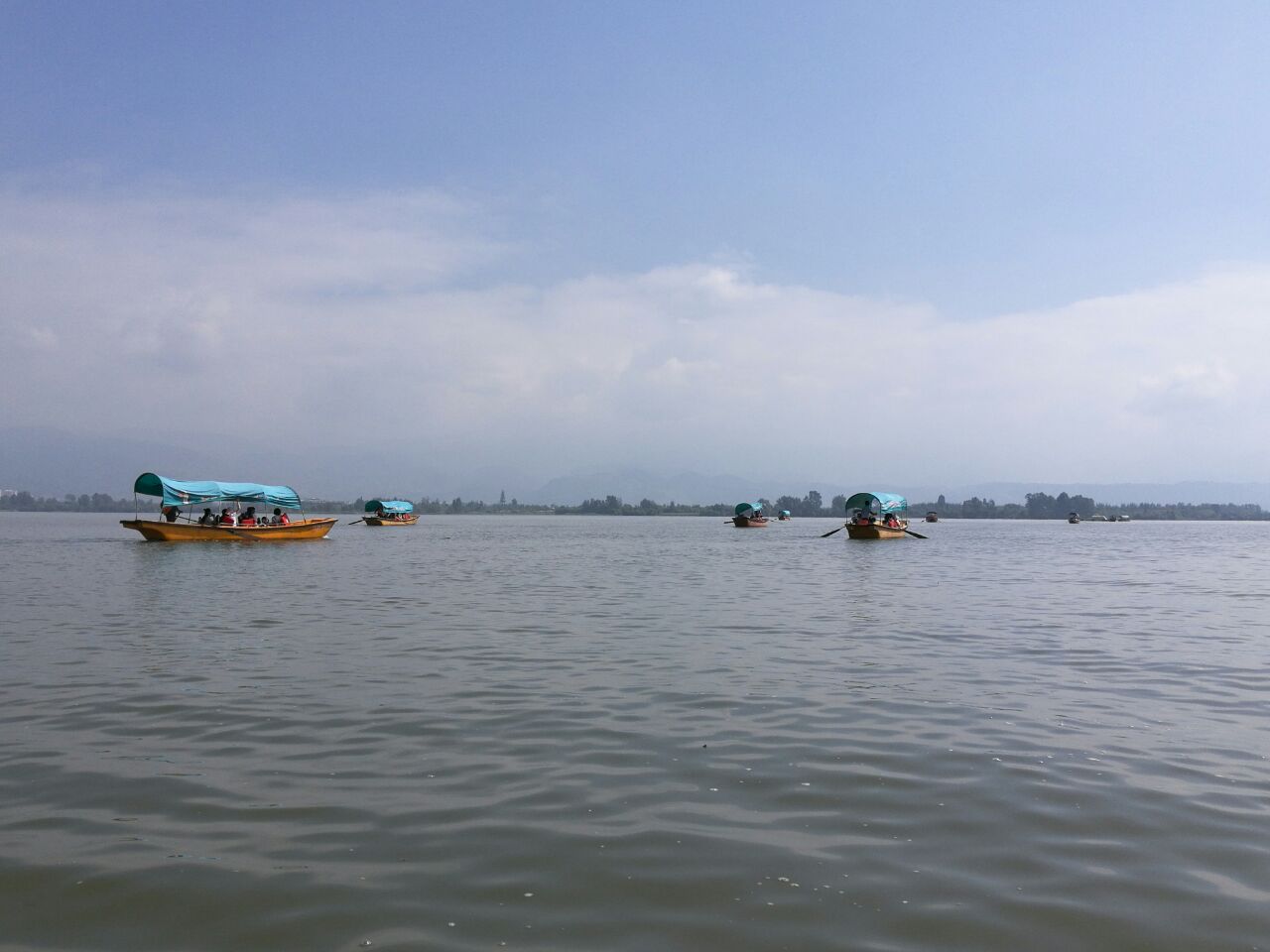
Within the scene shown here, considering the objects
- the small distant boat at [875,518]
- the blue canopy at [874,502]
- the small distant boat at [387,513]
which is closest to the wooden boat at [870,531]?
the small distant boat at [875,518]

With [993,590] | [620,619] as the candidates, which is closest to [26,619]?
[620,619]

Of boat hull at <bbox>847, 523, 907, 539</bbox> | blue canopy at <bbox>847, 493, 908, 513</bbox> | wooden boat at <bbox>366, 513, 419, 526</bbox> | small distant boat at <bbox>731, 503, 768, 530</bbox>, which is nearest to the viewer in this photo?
boat hull at <bbox>847, 523, 907, 539</bbox>

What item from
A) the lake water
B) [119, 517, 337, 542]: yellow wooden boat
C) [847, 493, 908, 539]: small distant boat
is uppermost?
[847, 493, 908, 539]: small distant boat

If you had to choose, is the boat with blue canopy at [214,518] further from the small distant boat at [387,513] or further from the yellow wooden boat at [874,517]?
the small distant boat at [387,513]

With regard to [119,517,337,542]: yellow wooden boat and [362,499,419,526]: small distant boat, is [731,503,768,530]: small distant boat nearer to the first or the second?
[362,499,419,526]: small distant boat

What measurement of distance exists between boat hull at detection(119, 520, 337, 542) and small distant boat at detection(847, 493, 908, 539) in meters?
38.5

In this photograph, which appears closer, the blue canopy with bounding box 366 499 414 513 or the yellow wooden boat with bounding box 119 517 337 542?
the yellow wooden boat with bounding box 119 517 337 542

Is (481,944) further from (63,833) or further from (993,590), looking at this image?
(993,590)

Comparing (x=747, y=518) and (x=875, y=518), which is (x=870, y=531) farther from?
(x=747, y=518)

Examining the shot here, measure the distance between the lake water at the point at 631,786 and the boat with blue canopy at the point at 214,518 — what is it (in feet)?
116

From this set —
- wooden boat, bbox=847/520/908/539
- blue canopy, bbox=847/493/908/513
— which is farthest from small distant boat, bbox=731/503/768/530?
wooden boat, bbox=847/520/908/539

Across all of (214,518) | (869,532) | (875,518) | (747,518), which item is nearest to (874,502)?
(875,518)

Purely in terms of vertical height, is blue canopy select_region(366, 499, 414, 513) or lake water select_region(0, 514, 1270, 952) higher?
blue canopy select_region(366, 499, 414, 513)

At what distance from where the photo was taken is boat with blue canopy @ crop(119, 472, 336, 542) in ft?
168
